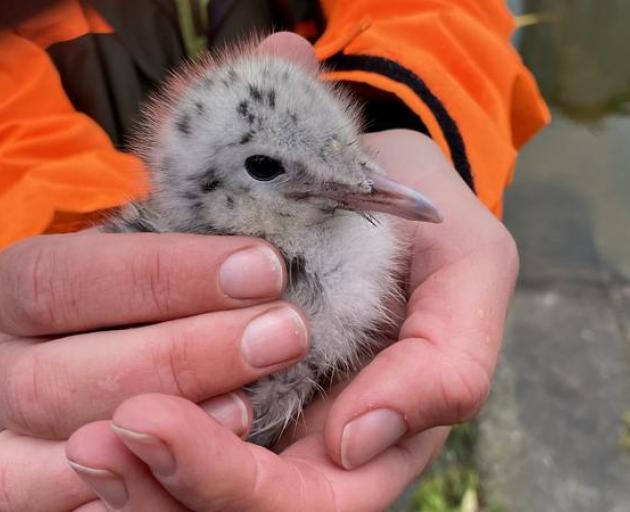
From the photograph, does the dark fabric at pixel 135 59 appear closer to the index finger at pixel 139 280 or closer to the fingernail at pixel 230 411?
the index finger at pixel 139 280

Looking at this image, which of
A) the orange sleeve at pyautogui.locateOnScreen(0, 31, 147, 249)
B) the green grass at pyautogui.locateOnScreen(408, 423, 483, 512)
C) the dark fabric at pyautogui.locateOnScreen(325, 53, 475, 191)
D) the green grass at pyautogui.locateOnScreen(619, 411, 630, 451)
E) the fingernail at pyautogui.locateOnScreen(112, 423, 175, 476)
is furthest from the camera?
the green grass at pyautogui.locateOnScreen(619, 411, 630, 451)

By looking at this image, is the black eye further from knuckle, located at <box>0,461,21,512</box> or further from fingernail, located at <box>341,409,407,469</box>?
knuckle, located at <box>0,461,21,512</box>

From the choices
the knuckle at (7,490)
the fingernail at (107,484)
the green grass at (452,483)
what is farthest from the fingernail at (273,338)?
the green grass at (452,483)

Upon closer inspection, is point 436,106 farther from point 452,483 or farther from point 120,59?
point 452,483

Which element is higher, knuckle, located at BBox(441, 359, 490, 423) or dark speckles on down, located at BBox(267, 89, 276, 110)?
dark speckles on down, located at BBox(267, 89, 276, 110)

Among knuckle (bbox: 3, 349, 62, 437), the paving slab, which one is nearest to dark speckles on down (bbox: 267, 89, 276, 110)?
knuckle (bbox: 3, 349, 62, 437)

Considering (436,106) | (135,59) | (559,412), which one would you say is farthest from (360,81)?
(559,412)

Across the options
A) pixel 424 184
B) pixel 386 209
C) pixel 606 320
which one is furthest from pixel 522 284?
pixel 386 209
